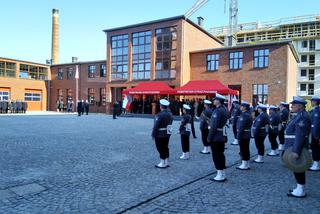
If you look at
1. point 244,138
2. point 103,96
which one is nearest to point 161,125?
point 244,138

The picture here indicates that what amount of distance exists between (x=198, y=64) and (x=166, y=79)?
410cm

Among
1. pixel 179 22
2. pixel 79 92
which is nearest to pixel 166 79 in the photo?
pixel 179 22

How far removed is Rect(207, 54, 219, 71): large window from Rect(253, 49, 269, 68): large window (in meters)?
4.19

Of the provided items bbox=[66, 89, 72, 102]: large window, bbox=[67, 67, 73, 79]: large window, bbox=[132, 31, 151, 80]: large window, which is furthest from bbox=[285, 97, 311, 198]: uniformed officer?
bbox=[67, 67, 73, 79]: large window

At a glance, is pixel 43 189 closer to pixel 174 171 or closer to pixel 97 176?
pixel 97 176

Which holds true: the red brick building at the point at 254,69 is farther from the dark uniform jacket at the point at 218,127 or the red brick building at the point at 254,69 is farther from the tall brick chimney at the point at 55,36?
the tall brick chimney at the point at 55,36

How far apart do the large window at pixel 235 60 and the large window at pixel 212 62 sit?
1593 millimetres

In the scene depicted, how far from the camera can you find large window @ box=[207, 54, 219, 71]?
1228 inches

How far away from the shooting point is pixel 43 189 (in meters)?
5.14

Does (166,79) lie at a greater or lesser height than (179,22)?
lesser

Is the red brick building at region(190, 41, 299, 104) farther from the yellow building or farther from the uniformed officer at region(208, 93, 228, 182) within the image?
the yellow building

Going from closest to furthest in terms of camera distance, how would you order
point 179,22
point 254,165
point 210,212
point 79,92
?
point 210,212
point 254,165
point 179,22
point 79,92

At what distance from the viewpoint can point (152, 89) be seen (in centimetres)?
2944

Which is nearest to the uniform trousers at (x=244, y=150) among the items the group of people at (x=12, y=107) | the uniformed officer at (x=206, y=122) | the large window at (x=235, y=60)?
the uniformed officer at (x=206, y=122)
